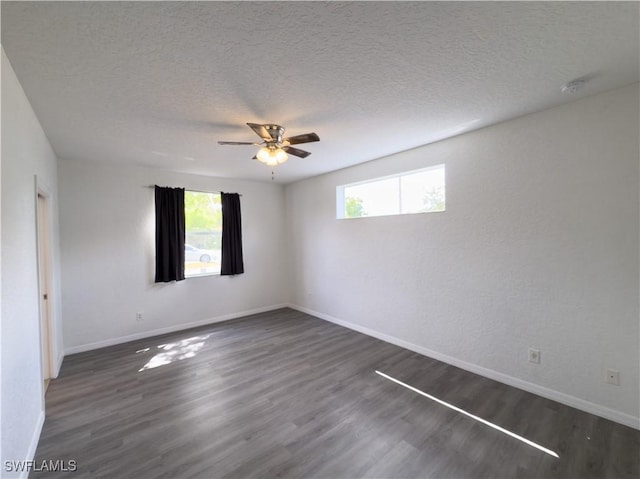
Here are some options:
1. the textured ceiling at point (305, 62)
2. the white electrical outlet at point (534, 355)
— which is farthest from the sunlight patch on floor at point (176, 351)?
the white electrical outlet at point (534, 355)

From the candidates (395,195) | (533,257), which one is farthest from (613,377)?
(395,195)

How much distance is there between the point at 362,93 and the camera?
6.71 ft

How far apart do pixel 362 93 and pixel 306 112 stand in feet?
1.72

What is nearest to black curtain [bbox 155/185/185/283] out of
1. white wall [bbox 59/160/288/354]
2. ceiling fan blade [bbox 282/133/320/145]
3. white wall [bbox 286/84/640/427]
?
white wall [bbox 59/160/288/354]

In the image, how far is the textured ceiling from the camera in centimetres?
130

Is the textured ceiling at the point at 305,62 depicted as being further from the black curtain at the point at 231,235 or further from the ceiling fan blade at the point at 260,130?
the black curtain at the point at 231,235

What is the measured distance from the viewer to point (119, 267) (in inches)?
152

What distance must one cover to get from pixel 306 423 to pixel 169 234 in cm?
340

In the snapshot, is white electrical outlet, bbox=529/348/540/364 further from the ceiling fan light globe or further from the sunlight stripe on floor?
the ceiling fan light globe

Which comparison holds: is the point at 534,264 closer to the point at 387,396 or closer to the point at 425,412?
the point at 425,412

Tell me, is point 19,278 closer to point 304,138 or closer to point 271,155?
point 271,155

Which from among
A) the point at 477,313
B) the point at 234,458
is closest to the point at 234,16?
the point at 234,458

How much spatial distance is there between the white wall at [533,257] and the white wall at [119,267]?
2960 millimetres

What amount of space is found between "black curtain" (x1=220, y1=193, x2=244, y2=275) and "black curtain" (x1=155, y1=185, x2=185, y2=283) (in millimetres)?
689
